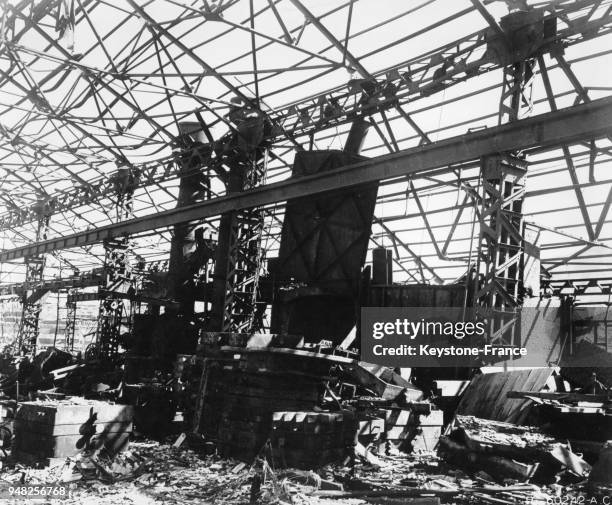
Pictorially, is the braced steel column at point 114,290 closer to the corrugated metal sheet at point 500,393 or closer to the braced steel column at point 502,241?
the corrugated metal sheet at point 500,393

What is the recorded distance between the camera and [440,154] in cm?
1142

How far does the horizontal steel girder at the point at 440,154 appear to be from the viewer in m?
9.58

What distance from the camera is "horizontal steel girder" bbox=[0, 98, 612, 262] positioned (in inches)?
377

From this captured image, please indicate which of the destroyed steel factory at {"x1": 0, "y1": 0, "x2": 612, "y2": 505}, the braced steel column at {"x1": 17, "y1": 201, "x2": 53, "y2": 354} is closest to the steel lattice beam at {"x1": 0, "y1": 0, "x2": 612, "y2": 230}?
the destroyed steel factory at {"x1": 0, "y1": 0, "x2": 612, "y2": 505}

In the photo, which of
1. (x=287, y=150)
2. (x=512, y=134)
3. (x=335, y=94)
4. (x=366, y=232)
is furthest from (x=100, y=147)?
(x=512, y=134)

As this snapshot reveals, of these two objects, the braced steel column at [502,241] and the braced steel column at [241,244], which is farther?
the braced steel column at [241,244]

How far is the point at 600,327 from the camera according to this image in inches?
665

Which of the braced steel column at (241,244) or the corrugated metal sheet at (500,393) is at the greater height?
the braced steel column at (241,244)

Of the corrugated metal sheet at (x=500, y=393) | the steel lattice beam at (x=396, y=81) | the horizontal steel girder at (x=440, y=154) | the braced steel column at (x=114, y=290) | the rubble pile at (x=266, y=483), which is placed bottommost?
the rubble pile at (x=266, y=483)

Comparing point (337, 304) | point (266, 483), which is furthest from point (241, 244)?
point (266, 483)

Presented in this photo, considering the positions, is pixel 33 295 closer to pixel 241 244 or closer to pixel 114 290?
pixel 114 290

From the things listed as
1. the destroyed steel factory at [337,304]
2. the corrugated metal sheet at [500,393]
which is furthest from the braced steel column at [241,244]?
the corrugated metal sheet at [500,393]

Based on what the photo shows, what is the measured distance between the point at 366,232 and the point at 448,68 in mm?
5078

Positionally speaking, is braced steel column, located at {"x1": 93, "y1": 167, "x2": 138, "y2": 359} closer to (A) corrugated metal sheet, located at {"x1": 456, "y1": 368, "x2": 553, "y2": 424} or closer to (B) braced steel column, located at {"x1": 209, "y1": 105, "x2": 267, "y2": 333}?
(B) braced steel column, located at {"x1": 209, "y1": 105, "x2": 267, "y2": 333}
